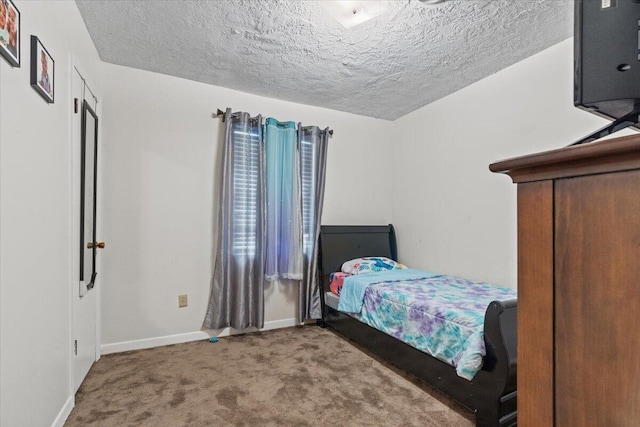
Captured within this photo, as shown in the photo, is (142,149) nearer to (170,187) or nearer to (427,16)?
(170,187)

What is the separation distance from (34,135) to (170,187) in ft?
4.97

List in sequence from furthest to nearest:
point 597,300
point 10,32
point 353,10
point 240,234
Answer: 1. point 240,234
2. point 353,10
3. point 10,32
4. point 597,300

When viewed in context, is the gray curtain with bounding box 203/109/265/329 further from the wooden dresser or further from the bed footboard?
the wooden dresser

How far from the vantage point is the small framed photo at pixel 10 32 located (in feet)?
3.66

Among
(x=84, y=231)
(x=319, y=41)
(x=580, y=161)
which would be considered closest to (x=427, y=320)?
(x=580, y=161)

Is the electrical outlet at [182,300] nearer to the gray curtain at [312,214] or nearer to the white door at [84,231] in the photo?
the white door at [84,231]

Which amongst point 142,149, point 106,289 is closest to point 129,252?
point 106,289

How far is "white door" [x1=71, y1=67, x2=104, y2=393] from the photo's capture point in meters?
1.92

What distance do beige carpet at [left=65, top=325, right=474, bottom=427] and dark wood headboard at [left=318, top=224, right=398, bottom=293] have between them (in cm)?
87

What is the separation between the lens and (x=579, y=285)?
458mm

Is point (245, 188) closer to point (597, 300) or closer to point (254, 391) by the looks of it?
point (254, 391)

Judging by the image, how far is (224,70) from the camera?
9.13 feet

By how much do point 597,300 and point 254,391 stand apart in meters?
2.09

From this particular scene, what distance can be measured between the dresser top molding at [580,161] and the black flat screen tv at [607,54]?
169mm
